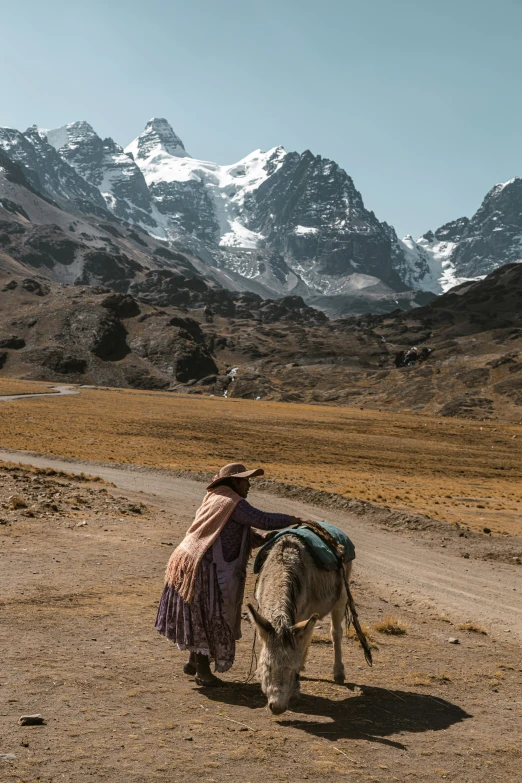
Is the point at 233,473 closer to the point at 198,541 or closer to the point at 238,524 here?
the point at 238,524

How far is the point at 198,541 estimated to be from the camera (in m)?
9.37

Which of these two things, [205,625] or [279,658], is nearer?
[279,658]

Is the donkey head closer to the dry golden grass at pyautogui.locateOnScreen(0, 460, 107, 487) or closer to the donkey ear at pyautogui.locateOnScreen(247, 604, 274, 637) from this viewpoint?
the donkey ear at pyautogui.locateOnScreen(247, 604, 274, 637)

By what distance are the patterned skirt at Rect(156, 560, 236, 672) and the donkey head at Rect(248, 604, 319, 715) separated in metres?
1.45

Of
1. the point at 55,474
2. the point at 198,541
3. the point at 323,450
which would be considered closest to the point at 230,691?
the point at 198,541

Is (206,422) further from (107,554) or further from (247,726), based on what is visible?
(247,726)

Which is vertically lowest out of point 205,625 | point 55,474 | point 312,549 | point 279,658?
point 55,474

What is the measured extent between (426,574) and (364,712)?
37.6 feet

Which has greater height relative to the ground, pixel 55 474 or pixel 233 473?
pixel 233 473

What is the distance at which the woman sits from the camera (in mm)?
9164

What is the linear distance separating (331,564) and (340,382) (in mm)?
184429

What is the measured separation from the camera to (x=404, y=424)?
101500 millimetres

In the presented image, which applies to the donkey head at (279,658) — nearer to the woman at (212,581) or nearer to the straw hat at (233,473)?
the woman at (212,581)

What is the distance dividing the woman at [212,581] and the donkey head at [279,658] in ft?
4.79
